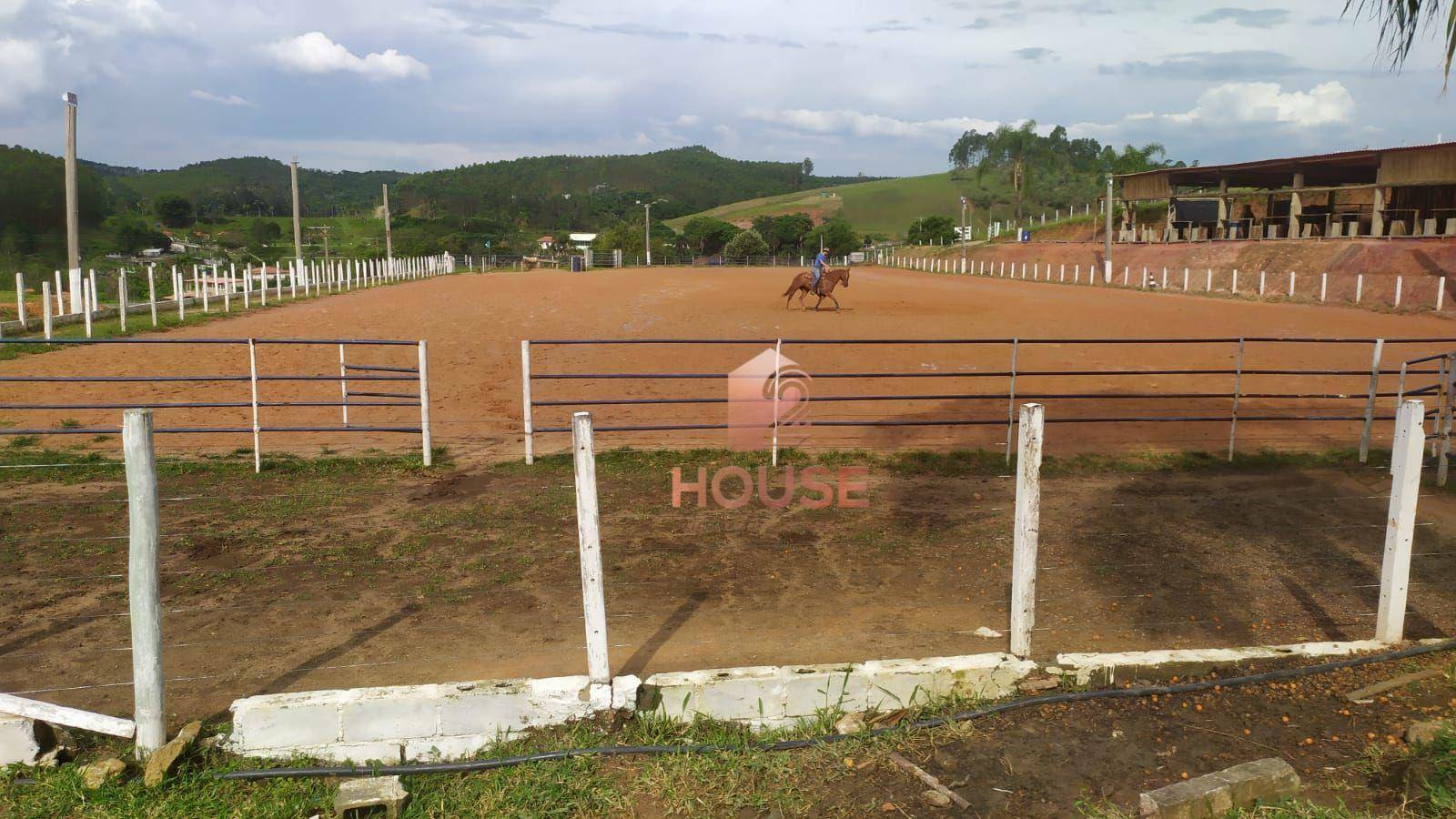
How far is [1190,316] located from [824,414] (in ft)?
49.8

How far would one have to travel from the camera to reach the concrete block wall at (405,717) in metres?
3.74

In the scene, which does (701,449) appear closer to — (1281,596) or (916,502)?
(916,502)

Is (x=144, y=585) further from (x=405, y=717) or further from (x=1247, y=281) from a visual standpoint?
(x=1247, y=281)

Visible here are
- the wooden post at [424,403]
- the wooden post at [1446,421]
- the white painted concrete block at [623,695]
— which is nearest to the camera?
the white painted concrete block at [623,695]

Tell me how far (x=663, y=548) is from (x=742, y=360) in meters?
9.41

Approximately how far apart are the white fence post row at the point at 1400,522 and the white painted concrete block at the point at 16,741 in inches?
234

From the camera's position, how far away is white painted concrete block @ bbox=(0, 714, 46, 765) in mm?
3564

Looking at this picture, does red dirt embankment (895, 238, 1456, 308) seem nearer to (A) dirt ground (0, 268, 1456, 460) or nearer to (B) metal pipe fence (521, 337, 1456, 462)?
(A) dirt ground (0, 268, 1456, 460)

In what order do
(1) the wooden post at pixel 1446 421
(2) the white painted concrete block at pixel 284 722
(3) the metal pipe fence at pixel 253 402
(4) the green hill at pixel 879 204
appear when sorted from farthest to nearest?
1. (4) the green hill at pixel 879 204
2. (3) the metal pipe fence at pixel 253 402
3. (1) the wooden post at pixel 1446 421
4. (2) the white painted concrete block at pixel 284 722

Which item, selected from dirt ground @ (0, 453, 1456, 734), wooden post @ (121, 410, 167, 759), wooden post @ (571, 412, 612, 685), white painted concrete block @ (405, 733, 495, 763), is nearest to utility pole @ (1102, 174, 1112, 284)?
dirt ground @ (0, 453, 1456, 734)

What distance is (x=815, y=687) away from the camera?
4031 mm

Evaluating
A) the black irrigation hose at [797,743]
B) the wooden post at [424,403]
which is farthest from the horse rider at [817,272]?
the black irrigation hose at [797,743]

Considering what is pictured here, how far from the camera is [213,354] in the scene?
1628cm

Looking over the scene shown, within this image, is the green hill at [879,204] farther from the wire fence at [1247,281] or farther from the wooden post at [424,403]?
the wooden post at [424,403]
